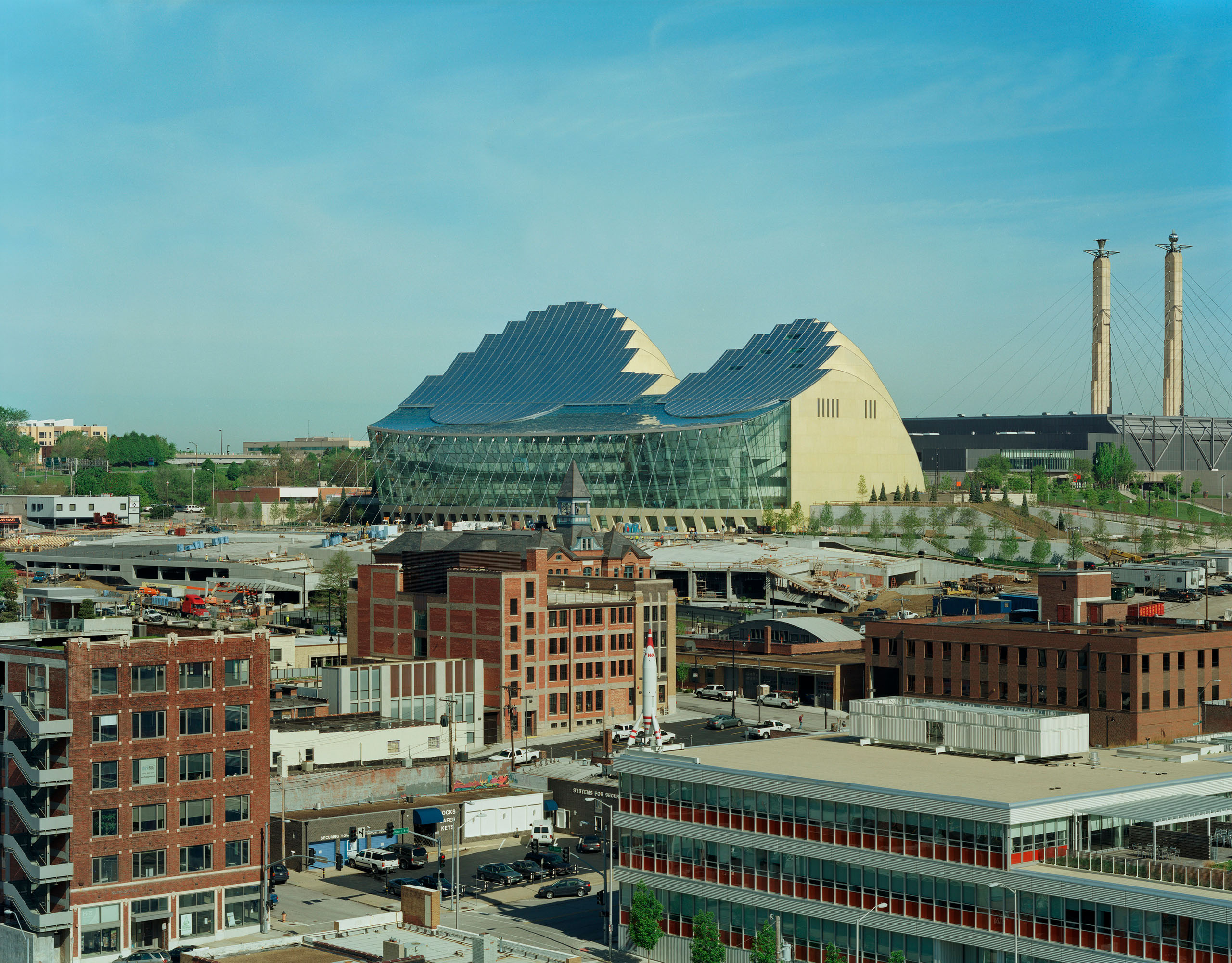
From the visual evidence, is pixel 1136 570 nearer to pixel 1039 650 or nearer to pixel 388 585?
pixel 1039 650

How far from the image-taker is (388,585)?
109500 mm

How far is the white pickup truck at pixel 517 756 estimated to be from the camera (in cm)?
8494

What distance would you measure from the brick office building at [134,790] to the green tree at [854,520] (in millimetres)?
141195

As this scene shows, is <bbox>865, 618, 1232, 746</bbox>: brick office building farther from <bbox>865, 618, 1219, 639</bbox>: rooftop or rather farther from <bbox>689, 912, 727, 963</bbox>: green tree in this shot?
<bbox>689, 912, 727, 963</bbox>: green tree

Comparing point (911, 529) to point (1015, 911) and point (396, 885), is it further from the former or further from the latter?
point (1015, 911)

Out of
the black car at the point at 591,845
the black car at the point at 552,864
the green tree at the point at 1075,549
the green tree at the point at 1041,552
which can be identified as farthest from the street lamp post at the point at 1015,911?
the green tree at the point at 1041,552

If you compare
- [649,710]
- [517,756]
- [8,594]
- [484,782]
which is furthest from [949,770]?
[8,594]

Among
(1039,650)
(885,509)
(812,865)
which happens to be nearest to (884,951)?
(812,865)

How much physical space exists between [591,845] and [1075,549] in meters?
102

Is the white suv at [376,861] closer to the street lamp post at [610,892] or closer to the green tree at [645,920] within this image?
the street lamp post at [610,892]


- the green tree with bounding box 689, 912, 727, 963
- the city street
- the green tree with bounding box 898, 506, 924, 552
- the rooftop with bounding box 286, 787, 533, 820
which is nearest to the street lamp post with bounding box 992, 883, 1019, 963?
the green tree with bounding box 689, 912, 727, 963

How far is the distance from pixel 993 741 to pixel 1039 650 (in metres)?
33.9

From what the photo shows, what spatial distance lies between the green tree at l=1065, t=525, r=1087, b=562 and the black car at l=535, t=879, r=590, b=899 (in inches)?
4130

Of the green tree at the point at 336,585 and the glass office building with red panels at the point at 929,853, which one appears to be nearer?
the glass office building with red panels at the point at 929,853
